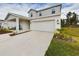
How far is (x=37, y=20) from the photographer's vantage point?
2072 millimetres

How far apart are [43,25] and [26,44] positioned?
16.1 inches

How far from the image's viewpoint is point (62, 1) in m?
1.99

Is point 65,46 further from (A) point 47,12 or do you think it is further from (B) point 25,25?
(B) point 25,25

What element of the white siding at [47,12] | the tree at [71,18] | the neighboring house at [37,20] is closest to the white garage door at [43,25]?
the neighboring house at [37,20]

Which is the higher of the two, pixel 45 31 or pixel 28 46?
pixel 45 31

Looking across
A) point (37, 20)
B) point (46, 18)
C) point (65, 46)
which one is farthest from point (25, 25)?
point (65, 46)

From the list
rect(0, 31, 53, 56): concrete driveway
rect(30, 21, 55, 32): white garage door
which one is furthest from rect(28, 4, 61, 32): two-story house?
rect(0, 31, 53, 56): concrete driveway

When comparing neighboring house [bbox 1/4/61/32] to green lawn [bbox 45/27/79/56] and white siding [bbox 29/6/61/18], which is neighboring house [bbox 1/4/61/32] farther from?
green lawn [bbox 45/27/79/56]

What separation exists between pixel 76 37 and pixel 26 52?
0.80 meters

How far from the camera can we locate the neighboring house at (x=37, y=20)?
200 cm

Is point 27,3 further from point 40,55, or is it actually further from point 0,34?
point 40,55

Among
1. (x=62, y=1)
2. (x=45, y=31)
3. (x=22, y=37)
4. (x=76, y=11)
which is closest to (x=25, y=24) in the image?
(x=22, y=37)

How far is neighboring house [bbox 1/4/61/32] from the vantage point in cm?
200

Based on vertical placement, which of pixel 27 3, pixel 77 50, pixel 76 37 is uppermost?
pixel 27 3
